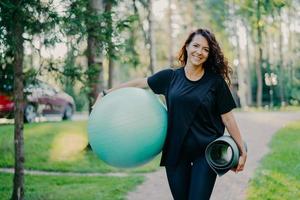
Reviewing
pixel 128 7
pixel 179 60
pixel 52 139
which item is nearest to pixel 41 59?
pixel 179 60

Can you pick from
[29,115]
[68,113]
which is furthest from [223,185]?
[68,113]

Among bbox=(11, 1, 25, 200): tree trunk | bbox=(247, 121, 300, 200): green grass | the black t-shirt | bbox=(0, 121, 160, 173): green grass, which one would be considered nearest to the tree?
bbox=(11, 1, 25, 200): tree trunk

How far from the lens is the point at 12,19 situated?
597cm

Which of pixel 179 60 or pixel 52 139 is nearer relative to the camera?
pixel 179 60

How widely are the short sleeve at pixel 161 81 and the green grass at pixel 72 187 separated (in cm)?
337

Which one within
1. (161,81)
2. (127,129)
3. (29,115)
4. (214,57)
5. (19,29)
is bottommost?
(29,115)

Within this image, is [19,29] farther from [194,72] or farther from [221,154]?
[221,154]

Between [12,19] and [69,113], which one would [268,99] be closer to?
[69,113]

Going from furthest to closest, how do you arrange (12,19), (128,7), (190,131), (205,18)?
(205,18) → (128,7) → (12,19) → (190,131)

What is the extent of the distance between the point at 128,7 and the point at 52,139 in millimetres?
4189

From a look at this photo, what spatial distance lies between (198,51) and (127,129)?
0.83m

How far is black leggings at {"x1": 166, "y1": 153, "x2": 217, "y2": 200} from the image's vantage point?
390 centimetres

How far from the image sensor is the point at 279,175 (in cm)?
889

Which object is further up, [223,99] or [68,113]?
[223,99]
